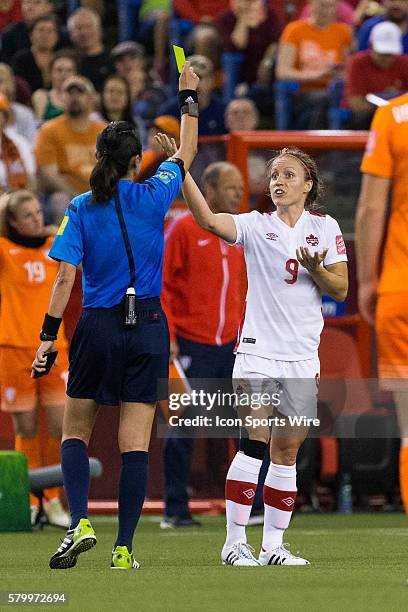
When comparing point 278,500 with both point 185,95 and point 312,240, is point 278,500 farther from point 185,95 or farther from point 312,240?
point 185,95

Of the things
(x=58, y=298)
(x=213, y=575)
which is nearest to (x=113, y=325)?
(x=58, y=298)

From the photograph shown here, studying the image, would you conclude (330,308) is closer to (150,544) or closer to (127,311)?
(150,544)

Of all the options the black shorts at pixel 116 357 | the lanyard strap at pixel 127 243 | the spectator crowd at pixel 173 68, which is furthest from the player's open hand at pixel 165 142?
the spectator crowd at pixel 173 68

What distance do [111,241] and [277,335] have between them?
0.87m

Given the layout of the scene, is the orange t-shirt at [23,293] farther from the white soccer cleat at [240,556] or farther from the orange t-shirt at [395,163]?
the orange t-shirt at [395,163]

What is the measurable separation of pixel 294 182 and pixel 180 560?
1.92 m

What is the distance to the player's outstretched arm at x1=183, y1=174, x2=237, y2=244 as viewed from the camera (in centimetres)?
707

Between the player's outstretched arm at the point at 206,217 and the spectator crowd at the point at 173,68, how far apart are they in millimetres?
5132

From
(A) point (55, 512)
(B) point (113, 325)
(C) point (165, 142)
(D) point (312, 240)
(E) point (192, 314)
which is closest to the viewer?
(B) point (113, 325)

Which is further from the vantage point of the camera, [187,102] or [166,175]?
[187,102]

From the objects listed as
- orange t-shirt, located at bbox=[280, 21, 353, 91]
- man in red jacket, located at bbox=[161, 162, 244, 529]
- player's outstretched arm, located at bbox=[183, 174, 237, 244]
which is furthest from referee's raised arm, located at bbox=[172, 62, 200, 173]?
orange t-shirt, located at bbox=[280, 21, 353, 91]

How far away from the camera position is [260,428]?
281 inches

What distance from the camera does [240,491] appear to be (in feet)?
23.5

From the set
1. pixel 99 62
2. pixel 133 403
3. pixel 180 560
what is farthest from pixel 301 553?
pixel 99 62
